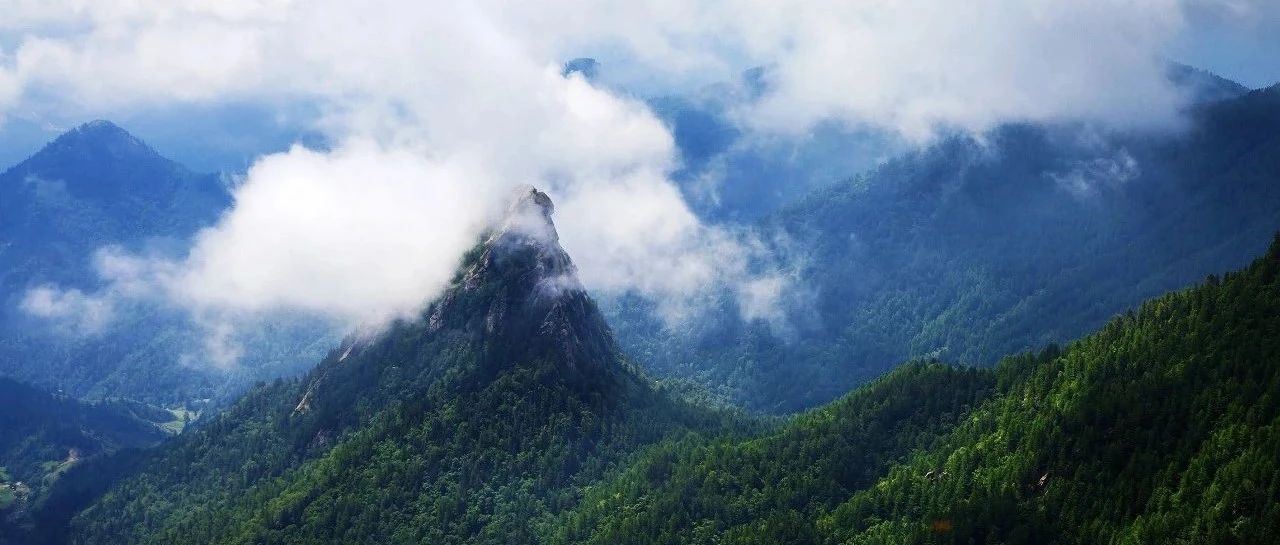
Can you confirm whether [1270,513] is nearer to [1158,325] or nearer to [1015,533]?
[1015,533]

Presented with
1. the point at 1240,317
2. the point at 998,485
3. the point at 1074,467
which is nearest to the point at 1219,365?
the point at 1240,317

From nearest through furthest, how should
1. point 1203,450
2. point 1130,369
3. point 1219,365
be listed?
point 1203,450
point 1219,365
point 1130,369

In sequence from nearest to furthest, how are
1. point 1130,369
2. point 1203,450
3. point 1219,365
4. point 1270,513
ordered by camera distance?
point 1270,513, point 1203,450, point 1219,365, point 1130,369

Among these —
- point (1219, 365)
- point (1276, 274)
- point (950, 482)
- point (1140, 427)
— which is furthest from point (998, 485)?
point (1276, 274)

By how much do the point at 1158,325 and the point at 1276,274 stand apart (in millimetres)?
21092

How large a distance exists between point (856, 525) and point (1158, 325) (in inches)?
2628

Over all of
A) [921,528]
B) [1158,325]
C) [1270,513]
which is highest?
[1158,325]

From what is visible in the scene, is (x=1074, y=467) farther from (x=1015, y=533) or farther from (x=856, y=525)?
(x=856, y=525)

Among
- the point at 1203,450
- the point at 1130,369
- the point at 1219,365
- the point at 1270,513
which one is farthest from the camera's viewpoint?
the point at 1130,369

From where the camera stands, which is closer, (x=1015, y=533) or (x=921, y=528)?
(x=1015, y=533)

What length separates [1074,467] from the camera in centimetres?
17975

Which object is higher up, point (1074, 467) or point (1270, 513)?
point (1074, 467)

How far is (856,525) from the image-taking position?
198625mm

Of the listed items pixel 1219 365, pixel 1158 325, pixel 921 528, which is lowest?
pixel 921 528
